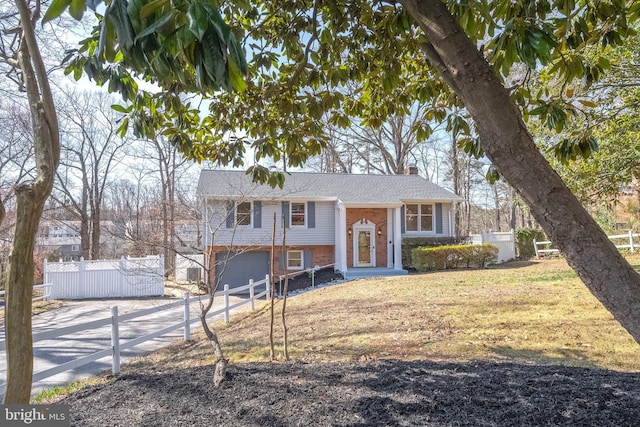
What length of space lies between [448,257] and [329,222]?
5.57m

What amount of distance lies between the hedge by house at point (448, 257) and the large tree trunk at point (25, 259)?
1593cm

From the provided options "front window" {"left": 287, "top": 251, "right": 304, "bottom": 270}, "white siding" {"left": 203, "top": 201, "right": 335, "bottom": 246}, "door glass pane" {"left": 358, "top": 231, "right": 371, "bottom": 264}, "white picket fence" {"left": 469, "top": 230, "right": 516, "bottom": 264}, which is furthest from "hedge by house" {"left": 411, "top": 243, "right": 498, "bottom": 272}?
"front window" {"left": 287, "top": 251, "right": 304, "bottom": 270}

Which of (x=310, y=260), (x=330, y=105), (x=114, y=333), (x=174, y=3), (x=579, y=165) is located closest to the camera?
(x=174, y=3)

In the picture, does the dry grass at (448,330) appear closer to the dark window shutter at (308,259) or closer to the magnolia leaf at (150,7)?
the magnolia leaf at (150,7)

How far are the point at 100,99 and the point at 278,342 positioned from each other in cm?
2054

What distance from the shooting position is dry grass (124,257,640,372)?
482 centimetres

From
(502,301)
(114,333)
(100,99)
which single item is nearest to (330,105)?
(114,333)

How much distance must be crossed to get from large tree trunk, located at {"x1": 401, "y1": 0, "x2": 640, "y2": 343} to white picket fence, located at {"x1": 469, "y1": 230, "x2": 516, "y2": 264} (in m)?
18.0

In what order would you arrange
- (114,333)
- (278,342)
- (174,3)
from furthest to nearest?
(278,342)
(114,333)
(174,3)

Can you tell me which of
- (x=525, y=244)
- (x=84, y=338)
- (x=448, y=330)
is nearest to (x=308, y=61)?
(x=448, y=330)

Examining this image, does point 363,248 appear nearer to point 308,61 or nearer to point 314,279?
point 314,279

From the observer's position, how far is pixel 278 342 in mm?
6316

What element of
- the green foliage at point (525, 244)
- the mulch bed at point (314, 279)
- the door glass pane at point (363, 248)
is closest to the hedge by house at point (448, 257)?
the door glass pane at point (363, 248)

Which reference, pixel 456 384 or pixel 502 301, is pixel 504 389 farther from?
pixel 502 301
